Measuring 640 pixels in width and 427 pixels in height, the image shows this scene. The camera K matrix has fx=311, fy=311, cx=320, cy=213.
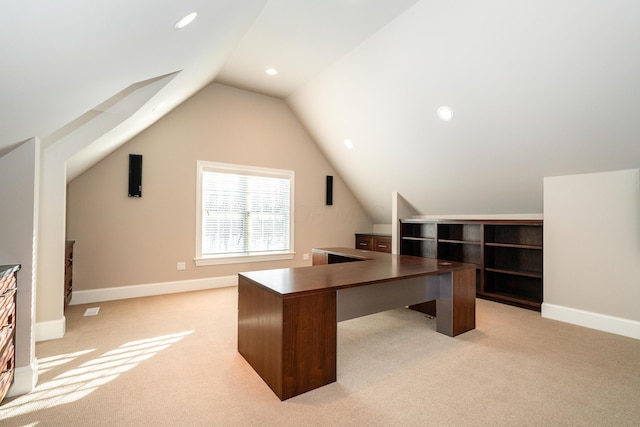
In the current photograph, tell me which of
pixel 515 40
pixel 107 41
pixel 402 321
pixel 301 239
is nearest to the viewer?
pixel 107 41

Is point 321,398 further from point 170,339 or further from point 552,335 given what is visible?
point 552,335

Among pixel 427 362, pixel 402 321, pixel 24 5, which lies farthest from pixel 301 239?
pixel 24 5

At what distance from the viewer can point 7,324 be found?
1.82 metres

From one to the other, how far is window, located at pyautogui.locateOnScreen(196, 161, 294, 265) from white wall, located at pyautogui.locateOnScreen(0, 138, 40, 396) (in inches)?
103

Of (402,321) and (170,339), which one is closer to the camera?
(170,339)

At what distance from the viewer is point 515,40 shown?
8.59 ft

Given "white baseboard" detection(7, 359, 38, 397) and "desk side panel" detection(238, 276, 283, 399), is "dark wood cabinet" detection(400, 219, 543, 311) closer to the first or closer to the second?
"desk side panel" detection(238, 276, 283, 399)

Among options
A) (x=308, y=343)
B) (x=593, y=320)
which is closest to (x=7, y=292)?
(x=308, y=343)

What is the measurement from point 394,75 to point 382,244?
3.11m

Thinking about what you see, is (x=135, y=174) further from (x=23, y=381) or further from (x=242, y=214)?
(x=23, y=381)

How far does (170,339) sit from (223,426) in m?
1.45

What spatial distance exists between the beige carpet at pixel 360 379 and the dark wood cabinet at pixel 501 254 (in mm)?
879

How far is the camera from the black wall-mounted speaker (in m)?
4.16

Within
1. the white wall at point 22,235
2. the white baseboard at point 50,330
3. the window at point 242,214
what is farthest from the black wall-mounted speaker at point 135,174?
the white wall at point 22,235
